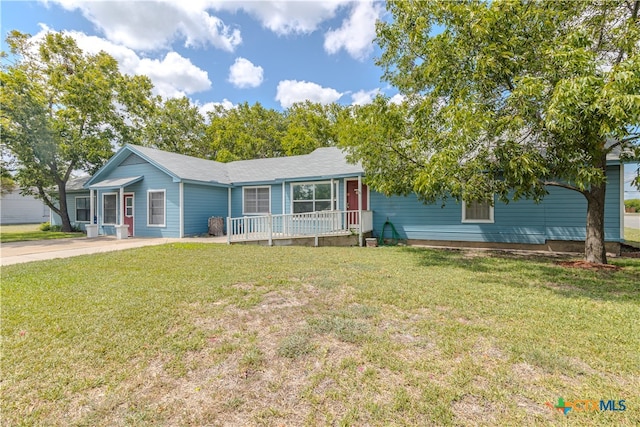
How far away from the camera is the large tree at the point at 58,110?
14258mm

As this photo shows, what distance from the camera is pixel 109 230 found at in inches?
597

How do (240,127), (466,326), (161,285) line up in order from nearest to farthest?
1. (466,326)
2. (161,285)
3. (240,127)

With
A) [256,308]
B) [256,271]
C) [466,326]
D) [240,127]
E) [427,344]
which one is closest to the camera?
[427,344]

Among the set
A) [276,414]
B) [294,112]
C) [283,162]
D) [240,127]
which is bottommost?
[276,414]

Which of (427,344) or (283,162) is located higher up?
(283,162)

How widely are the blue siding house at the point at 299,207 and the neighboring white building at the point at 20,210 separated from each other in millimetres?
20024

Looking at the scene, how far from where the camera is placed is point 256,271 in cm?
632

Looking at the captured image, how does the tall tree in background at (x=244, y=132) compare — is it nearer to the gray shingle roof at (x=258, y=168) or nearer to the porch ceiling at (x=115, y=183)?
the gray shingle roof at (x=258, y=168)

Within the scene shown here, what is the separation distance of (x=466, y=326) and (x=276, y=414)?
251 centimetres

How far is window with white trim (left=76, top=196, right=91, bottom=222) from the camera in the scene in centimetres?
1817

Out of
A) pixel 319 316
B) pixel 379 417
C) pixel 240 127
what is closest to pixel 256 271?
pixel 319 316

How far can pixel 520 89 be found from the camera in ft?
16.9

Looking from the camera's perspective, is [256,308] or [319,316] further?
[256,308]

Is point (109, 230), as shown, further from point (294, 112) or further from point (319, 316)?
point (294, 112)
